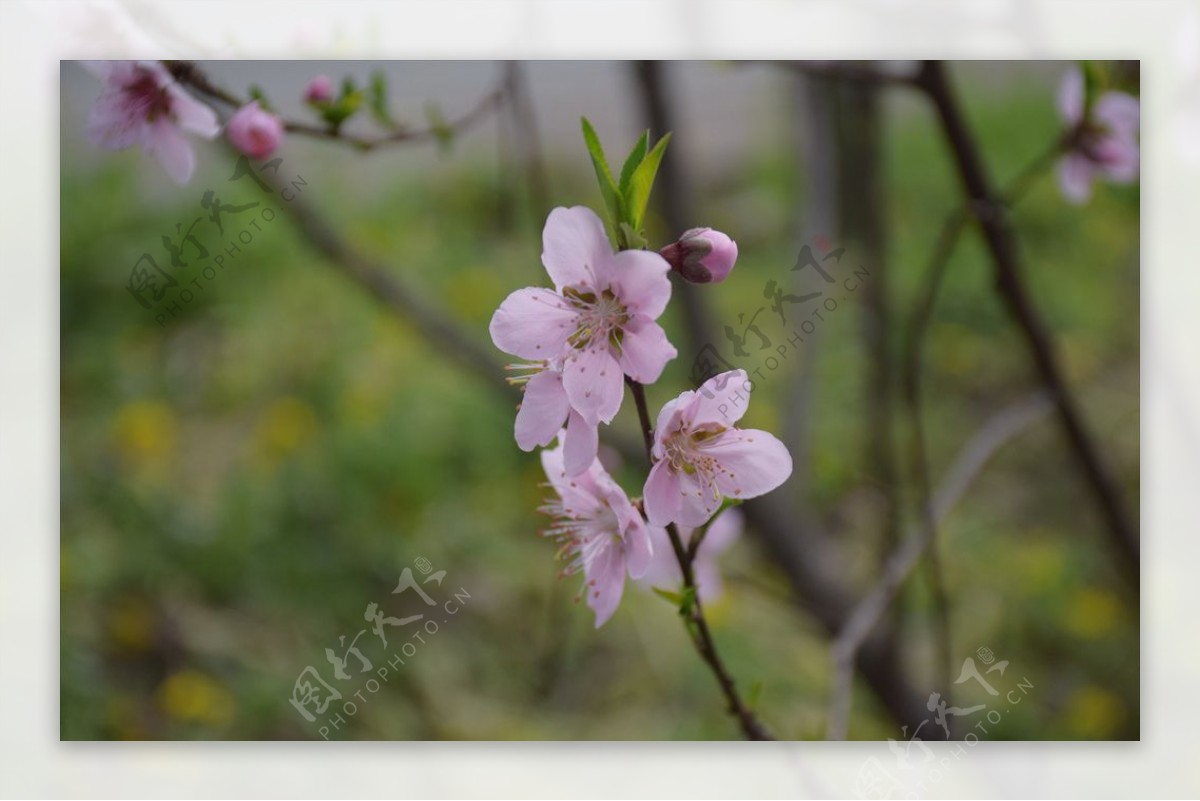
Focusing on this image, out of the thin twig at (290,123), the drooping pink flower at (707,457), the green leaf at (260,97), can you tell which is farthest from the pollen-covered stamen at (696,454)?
the green leaf at (260,97)

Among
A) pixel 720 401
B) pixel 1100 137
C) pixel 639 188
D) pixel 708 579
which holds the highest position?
pixel 1100 137

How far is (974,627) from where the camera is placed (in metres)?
1.26

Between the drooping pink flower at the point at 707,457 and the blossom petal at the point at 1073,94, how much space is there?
2.07ft

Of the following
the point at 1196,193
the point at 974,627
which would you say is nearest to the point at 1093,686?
the point at 974,627

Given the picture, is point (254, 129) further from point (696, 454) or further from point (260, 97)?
point (696, 454)

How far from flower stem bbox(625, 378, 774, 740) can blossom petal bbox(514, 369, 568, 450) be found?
0.04m

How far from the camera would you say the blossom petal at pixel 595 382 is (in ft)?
1.93

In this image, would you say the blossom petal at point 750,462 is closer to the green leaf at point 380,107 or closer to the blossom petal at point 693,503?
the blossom petal at point 693,503

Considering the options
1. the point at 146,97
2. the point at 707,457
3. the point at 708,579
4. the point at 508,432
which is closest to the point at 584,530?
the point at 707,457

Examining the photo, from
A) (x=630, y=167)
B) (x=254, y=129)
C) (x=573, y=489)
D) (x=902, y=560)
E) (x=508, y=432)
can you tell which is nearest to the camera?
(x=630, y=167)

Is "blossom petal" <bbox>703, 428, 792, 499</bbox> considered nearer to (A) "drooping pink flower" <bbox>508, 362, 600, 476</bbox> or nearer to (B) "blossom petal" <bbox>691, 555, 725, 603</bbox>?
(A) "drooping pink flower" <bbox>508, 362, 600, 476</bbox>

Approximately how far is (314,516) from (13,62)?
0.59 m

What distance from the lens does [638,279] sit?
585 millimetres

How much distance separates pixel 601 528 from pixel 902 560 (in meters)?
0.56
